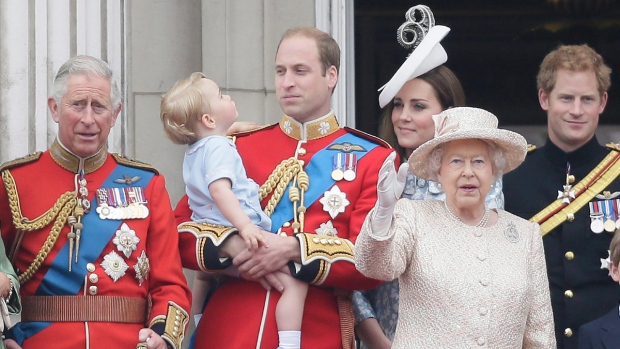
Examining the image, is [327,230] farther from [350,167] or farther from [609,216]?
[609,216]

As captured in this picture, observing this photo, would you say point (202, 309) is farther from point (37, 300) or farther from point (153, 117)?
point (153, 117)

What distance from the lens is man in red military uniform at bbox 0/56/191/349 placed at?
5117mm

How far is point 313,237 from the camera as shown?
5.32m

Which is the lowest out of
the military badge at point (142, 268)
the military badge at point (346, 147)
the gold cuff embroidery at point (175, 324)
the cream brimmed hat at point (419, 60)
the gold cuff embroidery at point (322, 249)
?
the gold cuff embroidery at point (175, 324)

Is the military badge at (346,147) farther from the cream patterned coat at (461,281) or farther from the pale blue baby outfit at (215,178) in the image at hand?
the cream patterned coat at (461,281)

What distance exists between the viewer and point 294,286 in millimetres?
5336

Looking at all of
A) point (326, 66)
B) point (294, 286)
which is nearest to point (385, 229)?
point (294, 286)

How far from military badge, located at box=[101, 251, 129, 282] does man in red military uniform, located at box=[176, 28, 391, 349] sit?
289 mm

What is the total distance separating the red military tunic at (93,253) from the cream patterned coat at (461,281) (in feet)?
2.42

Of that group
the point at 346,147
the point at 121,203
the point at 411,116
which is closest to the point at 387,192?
the point at 346,147

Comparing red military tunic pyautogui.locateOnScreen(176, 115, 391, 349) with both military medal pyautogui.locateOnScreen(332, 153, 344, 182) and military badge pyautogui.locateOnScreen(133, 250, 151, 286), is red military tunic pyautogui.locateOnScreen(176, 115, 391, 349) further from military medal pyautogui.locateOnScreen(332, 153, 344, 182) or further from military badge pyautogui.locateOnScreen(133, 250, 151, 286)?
military badge pyautogui.locateOnScreen(133, 250, 151, 286)

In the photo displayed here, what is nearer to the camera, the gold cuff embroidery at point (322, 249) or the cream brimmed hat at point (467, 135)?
the cream brimmed hat at point (467, 135)

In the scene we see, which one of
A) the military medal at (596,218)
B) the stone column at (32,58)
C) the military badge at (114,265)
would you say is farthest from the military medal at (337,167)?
the stone column at (32,58)

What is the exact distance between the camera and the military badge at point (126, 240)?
17.0 feet
